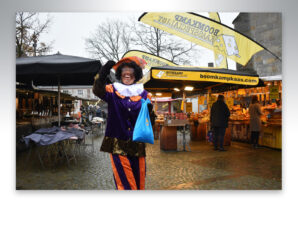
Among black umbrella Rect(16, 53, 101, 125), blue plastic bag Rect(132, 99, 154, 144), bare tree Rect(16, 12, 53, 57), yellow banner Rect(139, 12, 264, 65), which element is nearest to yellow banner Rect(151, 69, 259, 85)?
yellow banner Rect(139, 12, 264, 65)

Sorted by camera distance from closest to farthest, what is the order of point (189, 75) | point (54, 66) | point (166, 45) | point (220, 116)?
point (54, 66), point (189, 75), point (220, 116), point (166, 45)

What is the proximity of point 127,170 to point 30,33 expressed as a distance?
299 cm

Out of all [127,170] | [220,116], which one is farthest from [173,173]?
[220,116]

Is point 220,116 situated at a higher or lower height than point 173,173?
higher

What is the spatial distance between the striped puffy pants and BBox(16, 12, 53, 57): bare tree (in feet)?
7.82

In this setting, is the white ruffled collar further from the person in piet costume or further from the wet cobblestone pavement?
the wet cobblestone pavement

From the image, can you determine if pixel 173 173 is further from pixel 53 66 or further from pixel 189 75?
pixel 53 66

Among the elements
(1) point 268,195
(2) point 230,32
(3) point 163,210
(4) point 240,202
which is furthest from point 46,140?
(2) point 230,32

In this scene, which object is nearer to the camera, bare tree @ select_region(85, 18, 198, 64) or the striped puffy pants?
the striped puffy pants

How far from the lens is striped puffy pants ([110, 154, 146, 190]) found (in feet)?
8.36

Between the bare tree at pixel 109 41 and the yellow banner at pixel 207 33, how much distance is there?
A: 0.83m

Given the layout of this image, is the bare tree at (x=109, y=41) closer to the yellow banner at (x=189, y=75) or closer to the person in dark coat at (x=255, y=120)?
the yellow banner at (x=189, y=75)

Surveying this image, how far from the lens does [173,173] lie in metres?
4.31

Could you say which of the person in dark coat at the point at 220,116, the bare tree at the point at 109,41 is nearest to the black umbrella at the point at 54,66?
the bare tree at the point at 109,41
